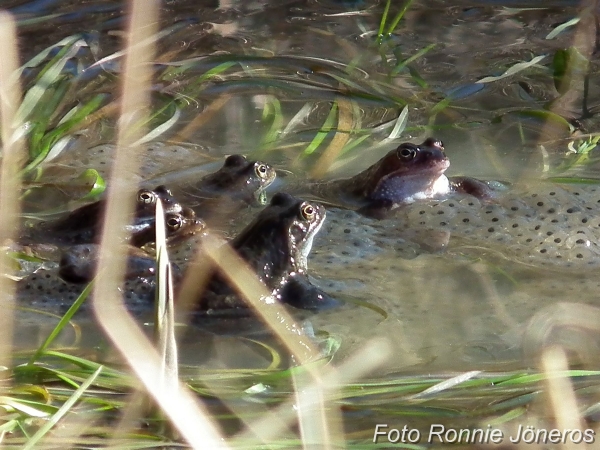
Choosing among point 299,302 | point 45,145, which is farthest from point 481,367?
point 45,145

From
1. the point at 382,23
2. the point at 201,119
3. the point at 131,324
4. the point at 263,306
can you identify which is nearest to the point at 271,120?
the point at 201,119

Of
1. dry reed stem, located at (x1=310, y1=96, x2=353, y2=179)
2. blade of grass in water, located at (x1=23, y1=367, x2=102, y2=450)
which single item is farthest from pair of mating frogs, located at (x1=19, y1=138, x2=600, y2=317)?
blade of grass in water, located at (x1=23, y1=367, x2=102, y2=450)

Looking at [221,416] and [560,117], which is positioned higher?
[221,416]

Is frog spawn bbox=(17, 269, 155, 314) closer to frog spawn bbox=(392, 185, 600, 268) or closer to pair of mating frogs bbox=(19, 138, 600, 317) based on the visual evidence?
pair of mating frogs bbox=(19, 138, 600, 317)

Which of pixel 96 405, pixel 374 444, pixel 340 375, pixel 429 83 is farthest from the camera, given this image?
pixel 429 83

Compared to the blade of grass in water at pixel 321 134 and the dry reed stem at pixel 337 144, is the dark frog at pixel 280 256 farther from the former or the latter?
the blade of grass in water at pixel 321 134

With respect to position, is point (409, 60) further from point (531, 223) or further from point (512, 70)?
point (531, 223)

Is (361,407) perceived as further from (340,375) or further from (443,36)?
(443,36)
